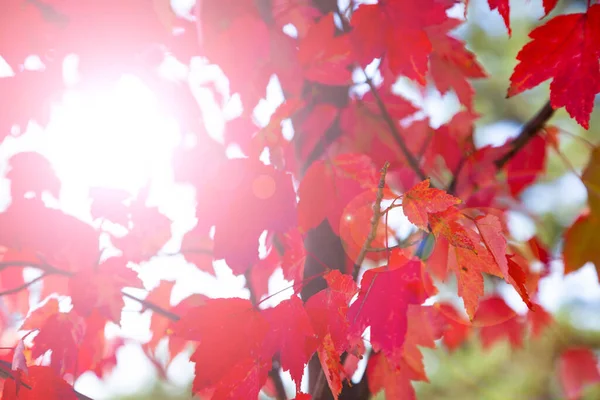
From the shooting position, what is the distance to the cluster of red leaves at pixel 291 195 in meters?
0.61

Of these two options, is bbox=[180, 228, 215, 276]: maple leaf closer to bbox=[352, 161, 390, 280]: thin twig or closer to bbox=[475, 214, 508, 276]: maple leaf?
bbox=[352, 161, 390, 280]: thin twig

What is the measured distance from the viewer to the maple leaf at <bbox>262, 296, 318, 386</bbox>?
23.3 inches

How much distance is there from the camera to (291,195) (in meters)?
0.74

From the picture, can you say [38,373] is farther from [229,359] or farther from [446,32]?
[446,32]

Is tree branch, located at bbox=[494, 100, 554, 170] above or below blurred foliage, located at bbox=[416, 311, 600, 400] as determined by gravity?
above

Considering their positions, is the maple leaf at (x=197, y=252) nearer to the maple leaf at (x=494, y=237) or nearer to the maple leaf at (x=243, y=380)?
the maple leaf at (x=243, y=380)

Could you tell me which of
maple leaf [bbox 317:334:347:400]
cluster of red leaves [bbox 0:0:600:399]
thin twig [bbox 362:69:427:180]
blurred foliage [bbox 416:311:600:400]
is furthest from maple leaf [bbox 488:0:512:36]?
blurred foliage [bbox 416:311:600:400]

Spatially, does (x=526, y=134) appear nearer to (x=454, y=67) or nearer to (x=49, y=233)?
(x=454, y=67)

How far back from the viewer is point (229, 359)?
62 cm

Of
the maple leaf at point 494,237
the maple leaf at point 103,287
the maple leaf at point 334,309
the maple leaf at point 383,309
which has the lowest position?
the maple leaf at point 103,287

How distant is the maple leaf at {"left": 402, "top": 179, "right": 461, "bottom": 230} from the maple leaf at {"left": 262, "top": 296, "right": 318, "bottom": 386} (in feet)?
0.64

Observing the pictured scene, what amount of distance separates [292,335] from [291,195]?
0.22 meters

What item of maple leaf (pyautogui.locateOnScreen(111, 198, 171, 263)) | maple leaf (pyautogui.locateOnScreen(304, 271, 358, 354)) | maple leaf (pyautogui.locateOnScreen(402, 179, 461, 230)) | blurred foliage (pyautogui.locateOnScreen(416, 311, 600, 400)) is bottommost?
blurred foliage (pyautogui.locateOnScreen(416, 311, 600, 400))

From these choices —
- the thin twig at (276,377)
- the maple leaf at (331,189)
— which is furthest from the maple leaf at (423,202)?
the thin twig at (276,377)
